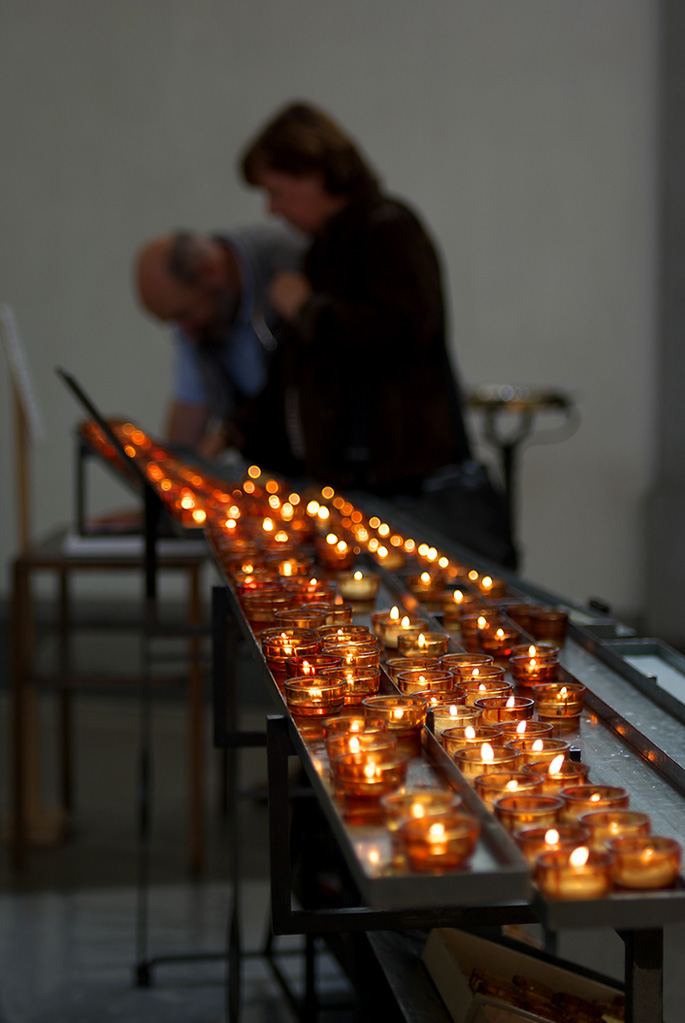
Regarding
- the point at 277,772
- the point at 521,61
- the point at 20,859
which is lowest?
the point at 20,859

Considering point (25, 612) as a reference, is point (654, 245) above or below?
above

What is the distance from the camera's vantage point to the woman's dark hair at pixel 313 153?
279 centimetres

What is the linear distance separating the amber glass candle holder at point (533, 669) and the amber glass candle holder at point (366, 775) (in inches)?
13.7

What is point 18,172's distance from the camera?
5.57 meters

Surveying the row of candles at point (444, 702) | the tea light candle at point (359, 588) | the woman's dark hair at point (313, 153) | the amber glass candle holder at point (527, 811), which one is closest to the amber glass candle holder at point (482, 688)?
the row of candles at point (444, 702)

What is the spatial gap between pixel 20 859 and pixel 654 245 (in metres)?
4.00

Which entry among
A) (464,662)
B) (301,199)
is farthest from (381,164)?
(464,662)

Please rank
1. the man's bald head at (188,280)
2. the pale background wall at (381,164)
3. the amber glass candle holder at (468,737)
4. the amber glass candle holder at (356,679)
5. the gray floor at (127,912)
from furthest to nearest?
the pale background wall at (381,164), the man's bald head at (188,280), the gray floor at (127,912), the amber glass candle holder at (356,679), the amber glass candle holder at (468,737)

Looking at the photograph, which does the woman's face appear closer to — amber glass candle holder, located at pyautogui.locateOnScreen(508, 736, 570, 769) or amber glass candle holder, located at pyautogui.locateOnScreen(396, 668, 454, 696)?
amber glass candle holder, located at pyautogui.locateOnScreen(396, 668, 454, 696)

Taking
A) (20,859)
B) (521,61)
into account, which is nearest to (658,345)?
(521,61)

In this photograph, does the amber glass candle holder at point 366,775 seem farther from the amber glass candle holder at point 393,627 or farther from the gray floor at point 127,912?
the gray floor at point 127,912

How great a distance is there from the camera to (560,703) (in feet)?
3.82

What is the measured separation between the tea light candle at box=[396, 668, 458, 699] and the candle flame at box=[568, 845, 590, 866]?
0.35 meters

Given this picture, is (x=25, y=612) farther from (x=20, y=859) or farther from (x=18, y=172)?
(x=18, y=172)
